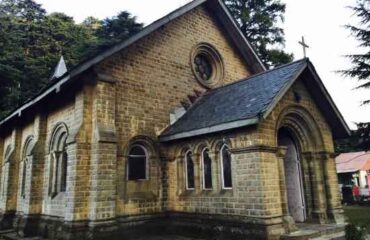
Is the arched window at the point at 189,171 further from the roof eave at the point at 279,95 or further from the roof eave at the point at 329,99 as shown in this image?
the roof eave at the point at 329,99

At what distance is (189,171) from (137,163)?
68.1 inches

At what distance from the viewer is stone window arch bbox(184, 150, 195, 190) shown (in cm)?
1080

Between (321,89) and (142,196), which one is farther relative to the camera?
(142,196)

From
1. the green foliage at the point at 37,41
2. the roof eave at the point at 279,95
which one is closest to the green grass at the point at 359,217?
the roof eave at the point at 279,95

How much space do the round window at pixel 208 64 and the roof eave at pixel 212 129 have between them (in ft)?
12.5

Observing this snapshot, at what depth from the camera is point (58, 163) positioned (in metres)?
11.5

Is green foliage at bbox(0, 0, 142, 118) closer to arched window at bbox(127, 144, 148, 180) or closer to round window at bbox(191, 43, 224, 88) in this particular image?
round window at bbox(191, 43, 224, 88)

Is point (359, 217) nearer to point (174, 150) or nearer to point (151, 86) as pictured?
point (174, 150)

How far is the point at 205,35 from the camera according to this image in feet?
47.7

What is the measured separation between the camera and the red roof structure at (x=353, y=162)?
33.9 metres

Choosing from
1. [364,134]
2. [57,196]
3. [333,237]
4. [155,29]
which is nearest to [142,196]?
[57,196]

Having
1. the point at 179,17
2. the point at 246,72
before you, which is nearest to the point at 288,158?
the point at 246,72

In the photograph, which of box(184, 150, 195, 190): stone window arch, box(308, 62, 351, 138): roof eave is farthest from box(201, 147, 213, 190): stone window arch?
box(308, 62, 351, 138): roof eave

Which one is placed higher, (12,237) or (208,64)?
(208,64)
